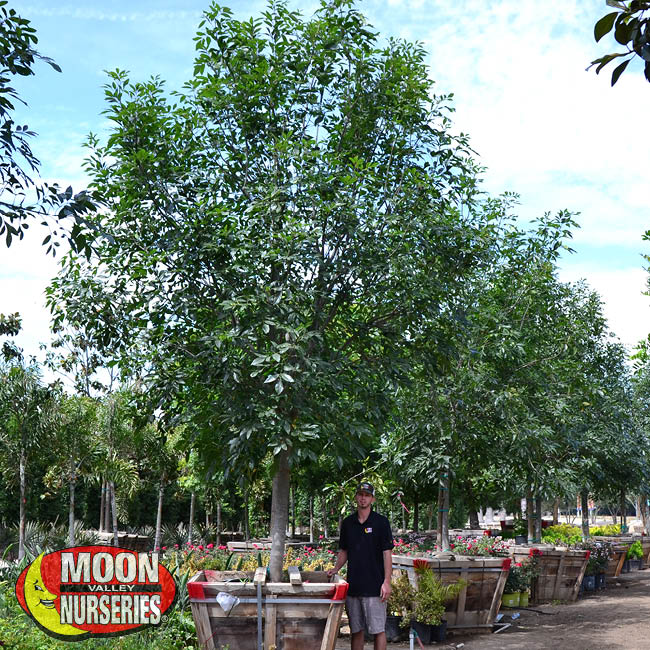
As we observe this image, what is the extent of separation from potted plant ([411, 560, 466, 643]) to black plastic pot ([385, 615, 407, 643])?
→ 0.30 metres

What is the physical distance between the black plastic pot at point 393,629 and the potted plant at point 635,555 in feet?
59.8

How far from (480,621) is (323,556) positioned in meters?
3.81

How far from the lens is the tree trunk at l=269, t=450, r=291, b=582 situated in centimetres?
870

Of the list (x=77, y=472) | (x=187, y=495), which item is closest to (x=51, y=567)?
(x=77, y=472)

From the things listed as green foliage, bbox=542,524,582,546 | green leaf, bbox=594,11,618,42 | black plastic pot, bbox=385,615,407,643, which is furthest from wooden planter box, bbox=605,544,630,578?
green leaf, bbox=594,11,618,42

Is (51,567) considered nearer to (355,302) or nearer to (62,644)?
→ (62,644)

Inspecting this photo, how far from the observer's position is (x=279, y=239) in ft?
26.1

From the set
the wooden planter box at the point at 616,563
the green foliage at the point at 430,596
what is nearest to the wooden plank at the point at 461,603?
the green foliage at the point at 430,596

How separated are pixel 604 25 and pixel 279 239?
562 cm

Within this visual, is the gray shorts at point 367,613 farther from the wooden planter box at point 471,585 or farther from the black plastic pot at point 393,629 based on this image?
Result: the wooden planter box at point 471,585

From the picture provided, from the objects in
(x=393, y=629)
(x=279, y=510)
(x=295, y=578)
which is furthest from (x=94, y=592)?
(x=393, y=629)

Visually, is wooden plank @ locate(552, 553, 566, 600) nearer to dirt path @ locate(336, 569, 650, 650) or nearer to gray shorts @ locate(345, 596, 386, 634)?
dirt path @ locate(336, 569, 650, 650)

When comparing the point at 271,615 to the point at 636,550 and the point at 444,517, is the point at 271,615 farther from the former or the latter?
the point at 636,550

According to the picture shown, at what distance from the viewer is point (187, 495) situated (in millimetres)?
30828
